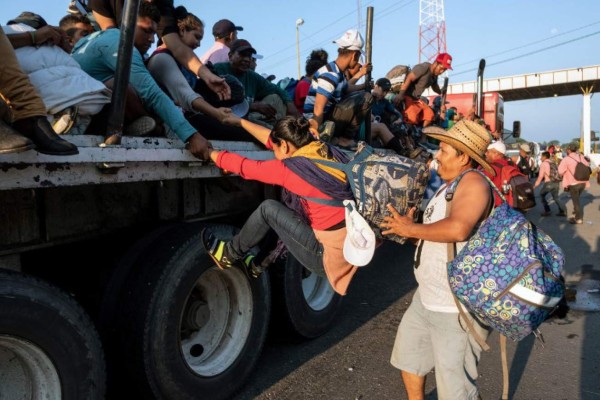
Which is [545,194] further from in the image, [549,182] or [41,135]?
[41,135]

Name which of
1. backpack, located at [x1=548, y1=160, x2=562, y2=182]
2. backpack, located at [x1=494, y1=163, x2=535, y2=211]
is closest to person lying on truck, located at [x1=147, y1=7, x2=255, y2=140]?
backpack, located at [x1=494, y1=163, x2=535, y2=211]

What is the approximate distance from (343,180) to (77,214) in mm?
1539

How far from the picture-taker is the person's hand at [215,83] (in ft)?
11.4

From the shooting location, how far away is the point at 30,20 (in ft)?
9.38

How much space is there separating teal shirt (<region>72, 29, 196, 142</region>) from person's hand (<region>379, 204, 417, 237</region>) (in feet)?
4.11

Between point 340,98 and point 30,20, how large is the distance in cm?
299

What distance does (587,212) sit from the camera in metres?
13.4

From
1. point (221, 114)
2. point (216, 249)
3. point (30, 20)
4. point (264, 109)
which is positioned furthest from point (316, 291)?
point (30, 20)

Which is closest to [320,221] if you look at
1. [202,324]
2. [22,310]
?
[202,324]

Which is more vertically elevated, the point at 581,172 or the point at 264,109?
the point at 264,109

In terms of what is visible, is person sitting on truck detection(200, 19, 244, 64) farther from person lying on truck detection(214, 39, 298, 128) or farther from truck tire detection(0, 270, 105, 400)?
truck tire detection(0, 270, 105, 400)

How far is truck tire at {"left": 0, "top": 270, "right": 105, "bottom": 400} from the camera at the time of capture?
187 cm

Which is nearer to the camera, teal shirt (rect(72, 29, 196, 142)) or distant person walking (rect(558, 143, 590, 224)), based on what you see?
teal shirt (rect(72, 29, 196, 142))

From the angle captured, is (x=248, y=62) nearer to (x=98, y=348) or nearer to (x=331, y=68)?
(x=331, y=68)
